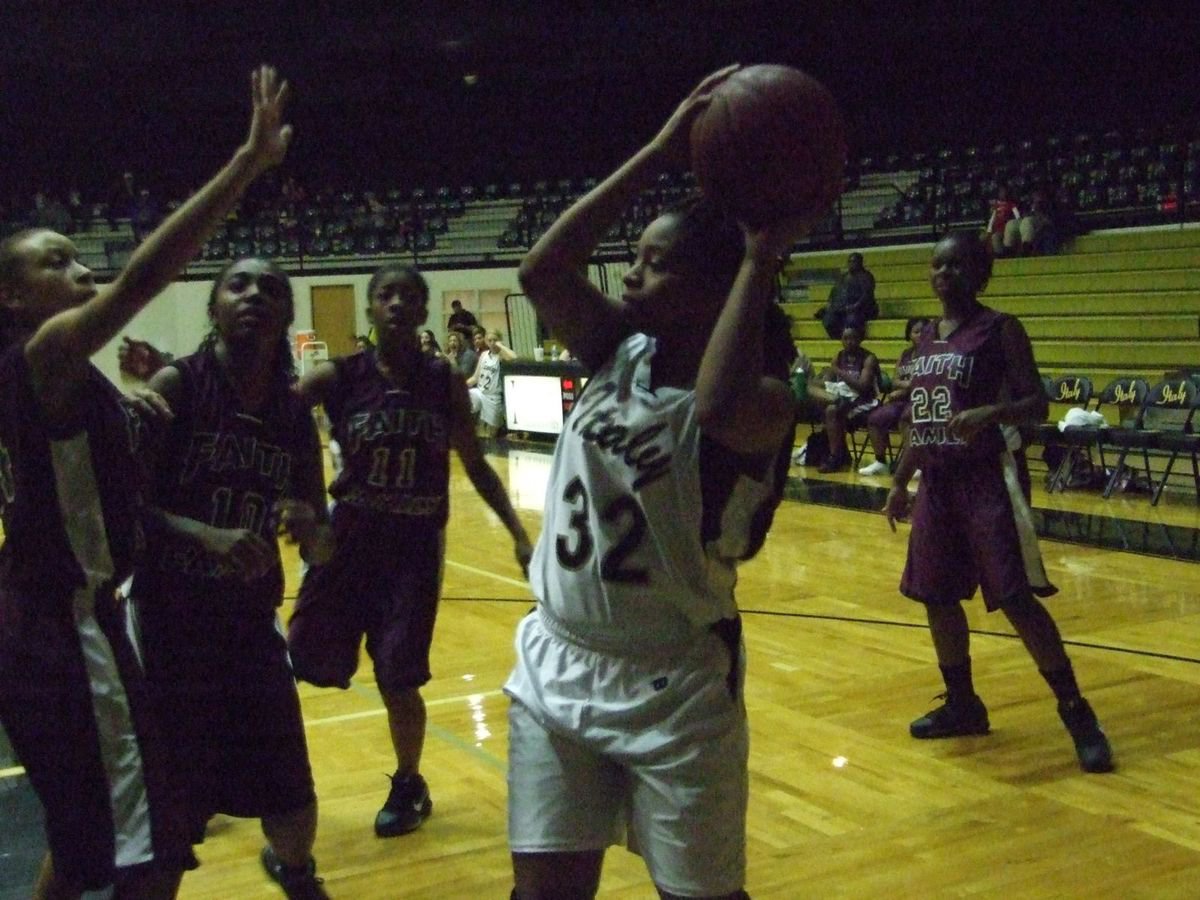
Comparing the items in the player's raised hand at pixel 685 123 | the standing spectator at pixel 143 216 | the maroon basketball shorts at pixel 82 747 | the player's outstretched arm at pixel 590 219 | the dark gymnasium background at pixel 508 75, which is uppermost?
the dark gymnasium background at pixel 508 75

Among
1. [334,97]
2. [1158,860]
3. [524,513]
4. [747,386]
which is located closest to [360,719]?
[1158,860]

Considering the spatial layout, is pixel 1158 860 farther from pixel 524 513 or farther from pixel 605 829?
pixel 524 513

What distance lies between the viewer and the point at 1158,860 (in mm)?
3664

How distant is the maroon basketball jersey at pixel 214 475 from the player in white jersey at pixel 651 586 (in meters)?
0.91

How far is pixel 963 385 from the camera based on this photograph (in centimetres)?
462

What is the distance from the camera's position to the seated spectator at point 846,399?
1215 cm

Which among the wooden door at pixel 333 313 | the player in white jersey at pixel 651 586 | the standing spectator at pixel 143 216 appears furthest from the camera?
the wooden door at pixel 333 313

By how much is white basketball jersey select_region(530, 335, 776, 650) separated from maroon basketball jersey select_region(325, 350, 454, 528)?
1.74m

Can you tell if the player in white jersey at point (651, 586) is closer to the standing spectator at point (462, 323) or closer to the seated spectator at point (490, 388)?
the seated spectator at point (490, 388)

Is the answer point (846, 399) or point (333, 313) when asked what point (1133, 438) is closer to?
point (846, 399)

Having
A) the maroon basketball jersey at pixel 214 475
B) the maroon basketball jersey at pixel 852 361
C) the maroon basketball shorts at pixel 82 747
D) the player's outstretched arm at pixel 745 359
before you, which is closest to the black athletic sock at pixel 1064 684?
the maroon basketball jersey at pixel 214 475

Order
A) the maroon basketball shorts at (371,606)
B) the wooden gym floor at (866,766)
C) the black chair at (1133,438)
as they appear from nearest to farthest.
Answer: the wooden gym floor at (866,766), the maroon basketball shorts at (371,606), the black chair at (1133,438)

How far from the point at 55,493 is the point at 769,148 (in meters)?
1.32

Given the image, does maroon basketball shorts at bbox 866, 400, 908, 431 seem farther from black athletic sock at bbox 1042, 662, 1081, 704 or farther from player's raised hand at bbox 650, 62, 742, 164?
player's raised hand at bbox 650, 62, 742, 164
